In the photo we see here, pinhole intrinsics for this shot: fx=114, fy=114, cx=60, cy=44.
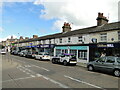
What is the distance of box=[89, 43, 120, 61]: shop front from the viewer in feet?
51.3

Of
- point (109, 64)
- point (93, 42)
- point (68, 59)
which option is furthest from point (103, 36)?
point (109, 64)

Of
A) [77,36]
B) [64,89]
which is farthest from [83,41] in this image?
[64,89]

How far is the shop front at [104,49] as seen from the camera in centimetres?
1565

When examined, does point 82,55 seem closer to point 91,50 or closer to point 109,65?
point 91,50

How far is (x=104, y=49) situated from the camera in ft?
55.8

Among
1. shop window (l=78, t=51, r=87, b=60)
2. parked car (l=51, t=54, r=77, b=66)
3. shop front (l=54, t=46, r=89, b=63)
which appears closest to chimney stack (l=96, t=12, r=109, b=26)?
shop front (l=54, t=46, r=89, b=63)

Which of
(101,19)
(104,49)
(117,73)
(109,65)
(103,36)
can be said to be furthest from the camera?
(101,19)

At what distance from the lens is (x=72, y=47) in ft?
72.1

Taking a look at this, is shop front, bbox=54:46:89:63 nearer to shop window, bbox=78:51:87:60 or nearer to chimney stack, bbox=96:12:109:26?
shop window, bbox=78:51:87:60

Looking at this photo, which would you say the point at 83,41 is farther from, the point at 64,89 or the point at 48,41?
the point at 64,89

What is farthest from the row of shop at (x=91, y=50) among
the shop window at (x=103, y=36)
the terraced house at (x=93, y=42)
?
the shop window at (x=103, y=36)

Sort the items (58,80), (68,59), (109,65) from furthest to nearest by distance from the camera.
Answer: (68,59) → (109,65) → (58,80)

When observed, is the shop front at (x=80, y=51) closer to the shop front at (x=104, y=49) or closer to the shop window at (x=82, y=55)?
the shop window at (x=82, y=55)

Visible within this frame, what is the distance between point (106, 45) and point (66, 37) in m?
9.34
